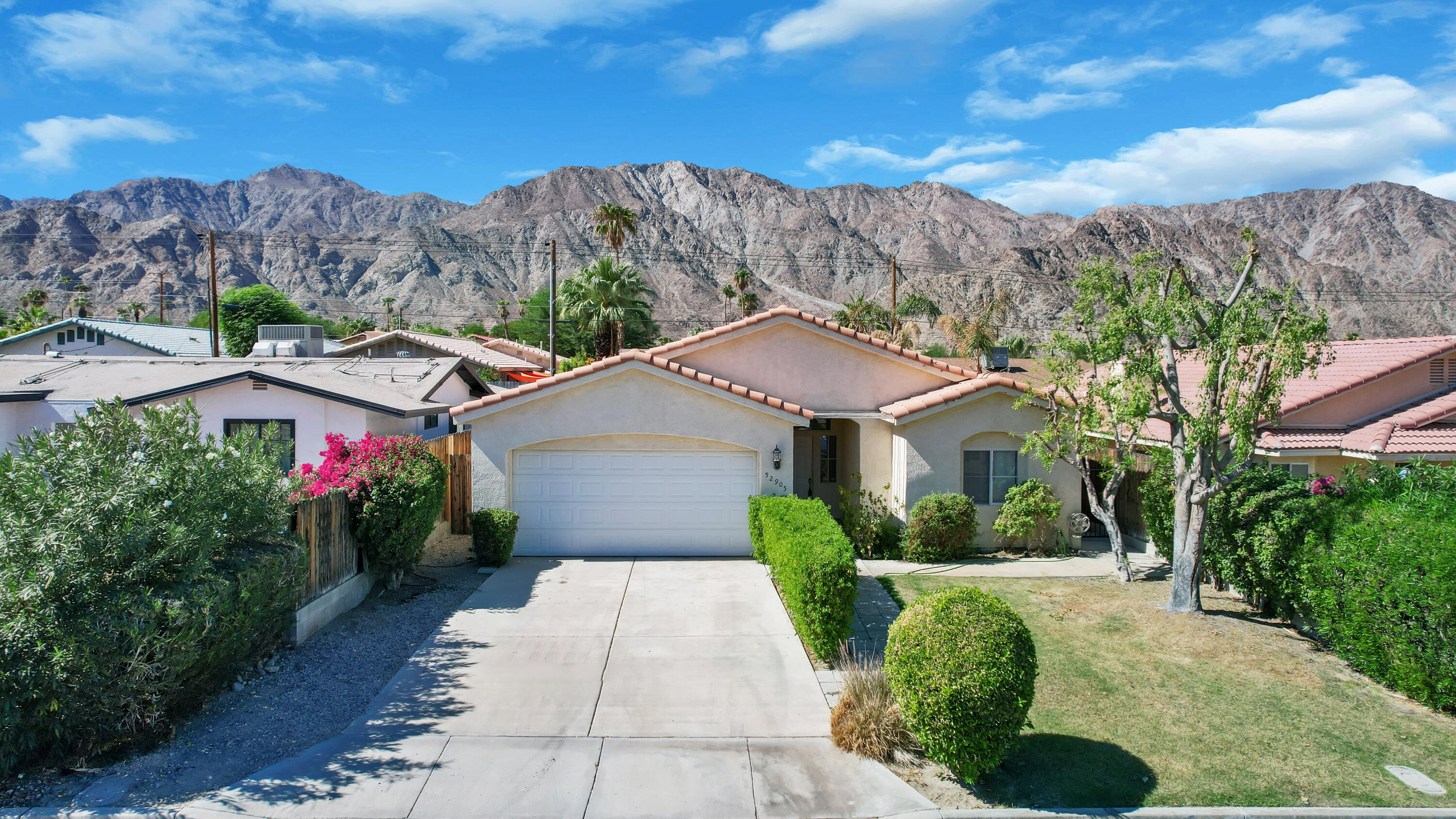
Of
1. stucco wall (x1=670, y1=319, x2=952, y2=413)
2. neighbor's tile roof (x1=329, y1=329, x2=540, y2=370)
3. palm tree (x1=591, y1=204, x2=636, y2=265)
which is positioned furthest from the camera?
palm tree (x1=591, y1=204, x2=636, y2=265)

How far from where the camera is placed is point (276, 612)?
29.1 ft

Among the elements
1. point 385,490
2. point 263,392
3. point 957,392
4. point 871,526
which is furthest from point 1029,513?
point 263,392

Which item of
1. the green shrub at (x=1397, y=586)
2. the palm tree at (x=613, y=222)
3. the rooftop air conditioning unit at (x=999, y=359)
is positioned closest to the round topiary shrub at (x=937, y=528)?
the green shrub at (x=1397, y=586)

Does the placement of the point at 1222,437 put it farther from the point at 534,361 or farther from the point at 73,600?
the point at 534,361

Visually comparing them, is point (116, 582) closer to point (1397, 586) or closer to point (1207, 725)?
point (1207, 725)

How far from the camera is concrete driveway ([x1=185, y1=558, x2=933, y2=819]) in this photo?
627cm

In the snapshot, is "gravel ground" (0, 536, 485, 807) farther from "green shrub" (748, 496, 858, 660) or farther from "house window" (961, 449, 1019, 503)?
"house window" (961, 449, 1019, 503)

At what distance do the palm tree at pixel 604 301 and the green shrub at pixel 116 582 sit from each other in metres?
26.8

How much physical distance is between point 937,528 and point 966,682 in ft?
28.9

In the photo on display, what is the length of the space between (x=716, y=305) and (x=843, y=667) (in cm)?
10831

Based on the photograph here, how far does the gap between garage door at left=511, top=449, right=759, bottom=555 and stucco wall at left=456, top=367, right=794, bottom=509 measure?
24cm

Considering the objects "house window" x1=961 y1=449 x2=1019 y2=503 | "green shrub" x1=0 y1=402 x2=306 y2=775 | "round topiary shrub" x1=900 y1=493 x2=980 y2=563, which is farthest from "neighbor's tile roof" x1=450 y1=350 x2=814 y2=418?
"green shrub" x1=0 y1=402 x2=306 y2=775

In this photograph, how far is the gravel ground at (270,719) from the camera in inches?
247

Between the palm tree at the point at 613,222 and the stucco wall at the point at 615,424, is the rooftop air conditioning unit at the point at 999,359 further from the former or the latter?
the palm tree at the point at 613,222
